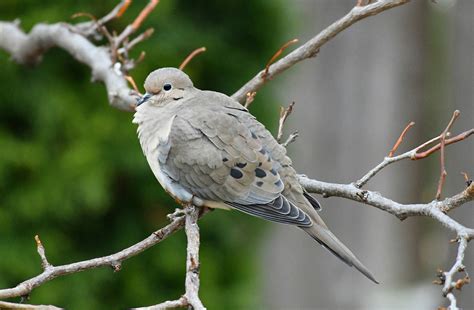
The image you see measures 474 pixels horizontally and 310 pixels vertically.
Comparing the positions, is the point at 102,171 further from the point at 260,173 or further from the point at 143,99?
the point at 260,173

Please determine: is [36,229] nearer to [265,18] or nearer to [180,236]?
[180,236]

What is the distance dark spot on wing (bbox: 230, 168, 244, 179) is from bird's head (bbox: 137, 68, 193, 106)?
0.45 meters

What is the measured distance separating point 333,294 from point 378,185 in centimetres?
105

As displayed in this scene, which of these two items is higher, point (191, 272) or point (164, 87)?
point (164, 87)

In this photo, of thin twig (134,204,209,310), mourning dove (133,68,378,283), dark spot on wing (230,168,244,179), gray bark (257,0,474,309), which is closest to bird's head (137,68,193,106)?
mourning dove (133,68,378,283)

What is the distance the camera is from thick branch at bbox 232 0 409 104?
296cm

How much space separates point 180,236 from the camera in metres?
4.79

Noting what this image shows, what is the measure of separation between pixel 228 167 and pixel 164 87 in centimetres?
A: 48

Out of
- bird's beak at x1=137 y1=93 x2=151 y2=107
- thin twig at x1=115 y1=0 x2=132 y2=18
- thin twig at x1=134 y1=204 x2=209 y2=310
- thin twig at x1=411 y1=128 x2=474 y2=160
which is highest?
thin twig at x1=115 y1=0 x2=132 y2=18

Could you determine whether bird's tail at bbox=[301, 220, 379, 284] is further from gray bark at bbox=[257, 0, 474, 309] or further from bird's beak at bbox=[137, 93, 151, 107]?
gray bark at bbox=[257, 0, 474, 309]

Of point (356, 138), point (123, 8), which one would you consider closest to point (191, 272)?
point (123, 8)

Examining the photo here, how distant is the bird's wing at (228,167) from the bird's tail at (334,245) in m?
0.16

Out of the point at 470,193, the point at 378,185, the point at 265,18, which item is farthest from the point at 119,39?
the point at 378,185

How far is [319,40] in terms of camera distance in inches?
125
